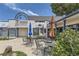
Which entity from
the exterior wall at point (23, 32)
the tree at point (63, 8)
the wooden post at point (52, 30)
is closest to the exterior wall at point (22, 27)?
the exterior wall at point (23, 32)

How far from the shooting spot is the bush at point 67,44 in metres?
6.43

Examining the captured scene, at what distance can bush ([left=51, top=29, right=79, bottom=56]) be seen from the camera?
6.43 m

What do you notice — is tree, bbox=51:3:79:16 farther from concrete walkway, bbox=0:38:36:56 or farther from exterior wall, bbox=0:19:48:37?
concrete walkway, bbox=0:38:36:56

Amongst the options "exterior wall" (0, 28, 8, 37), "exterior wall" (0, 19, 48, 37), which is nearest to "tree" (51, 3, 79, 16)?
"exterior wall" (0, 19, 48, 37)

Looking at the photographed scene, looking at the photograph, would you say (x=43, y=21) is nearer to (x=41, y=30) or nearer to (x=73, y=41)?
(x=41, y=30)

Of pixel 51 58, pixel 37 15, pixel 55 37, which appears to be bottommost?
pixel 51 58

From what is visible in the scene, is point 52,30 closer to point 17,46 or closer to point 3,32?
point 17,46

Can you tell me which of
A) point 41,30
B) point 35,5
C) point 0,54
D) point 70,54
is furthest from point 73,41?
point 0,54

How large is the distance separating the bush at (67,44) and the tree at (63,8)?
0.43 metres

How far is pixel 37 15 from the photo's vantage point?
655 centimetres

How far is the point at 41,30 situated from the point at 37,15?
0.35m

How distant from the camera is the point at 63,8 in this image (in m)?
6.54

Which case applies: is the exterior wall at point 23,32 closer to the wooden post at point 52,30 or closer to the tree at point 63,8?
the wooden post at point 52,30

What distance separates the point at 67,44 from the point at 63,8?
0.81m
